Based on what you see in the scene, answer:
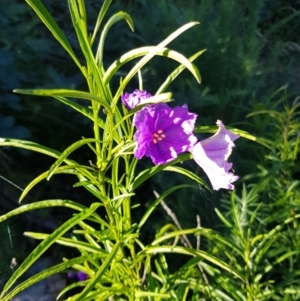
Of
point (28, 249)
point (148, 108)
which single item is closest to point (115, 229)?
point (148, 108)

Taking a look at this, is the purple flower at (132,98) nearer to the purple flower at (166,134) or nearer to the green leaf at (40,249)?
the purple flower at (166,134)

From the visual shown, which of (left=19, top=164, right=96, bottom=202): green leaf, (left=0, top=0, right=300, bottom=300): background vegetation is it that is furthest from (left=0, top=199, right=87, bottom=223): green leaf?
(left=0, top=0, right=300, bottom=300): background vegetation

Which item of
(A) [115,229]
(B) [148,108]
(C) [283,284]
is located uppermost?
(B) [148,108]

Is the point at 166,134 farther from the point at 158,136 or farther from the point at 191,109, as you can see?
the point at 191,109

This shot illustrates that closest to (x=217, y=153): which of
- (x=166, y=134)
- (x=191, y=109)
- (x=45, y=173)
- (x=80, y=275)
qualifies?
(x=166, y=134)

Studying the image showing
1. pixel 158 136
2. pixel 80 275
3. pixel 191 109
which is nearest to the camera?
pixel 158 136

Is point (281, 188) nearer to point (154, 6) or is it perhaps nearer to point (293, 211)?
point (293, 211)
